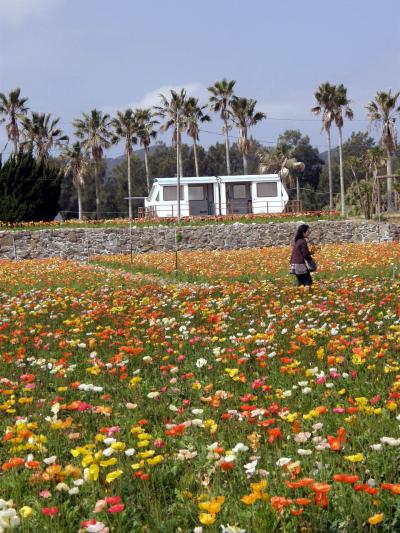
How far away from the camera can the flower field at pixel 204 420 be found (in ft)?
11.3

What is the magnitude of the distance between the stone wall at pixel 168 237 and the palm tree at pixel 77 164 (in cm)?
2703

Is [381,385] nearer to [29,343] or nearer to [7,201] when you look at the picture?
[29,343]

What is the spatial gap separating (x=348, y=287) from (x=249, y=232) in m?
23.6

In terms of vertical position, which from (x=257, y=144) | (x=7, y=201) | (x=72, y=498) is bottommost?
(x=72, y=498)

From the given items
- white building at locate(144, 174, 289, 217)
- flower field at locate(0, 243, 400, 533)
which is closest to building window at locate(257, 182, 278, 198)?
white building at locate(144, 174, 289, 217)

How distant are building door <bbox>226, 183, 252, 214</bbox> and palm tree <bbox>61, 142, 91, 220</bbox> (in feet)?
61.9

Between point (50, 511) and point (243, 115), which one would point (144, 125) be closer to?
point (243, 115)

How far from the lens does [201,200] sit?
49062mm

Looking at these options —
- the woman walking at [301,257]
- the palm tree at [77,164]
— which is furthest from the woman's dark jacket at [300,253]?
the palm tree at [77,164]

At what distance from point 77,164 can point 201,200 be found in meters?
19.5

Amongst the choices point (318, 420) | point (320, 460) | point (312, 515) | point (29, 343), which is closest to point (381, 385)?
point (318, 420)

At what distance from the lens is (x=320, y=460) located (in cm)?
406

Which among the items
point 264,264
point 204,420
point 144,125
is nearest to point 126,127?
point 144,125

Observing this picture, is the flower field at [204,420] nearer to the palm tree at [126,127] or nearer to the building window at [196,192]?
the building window at [196,192]
